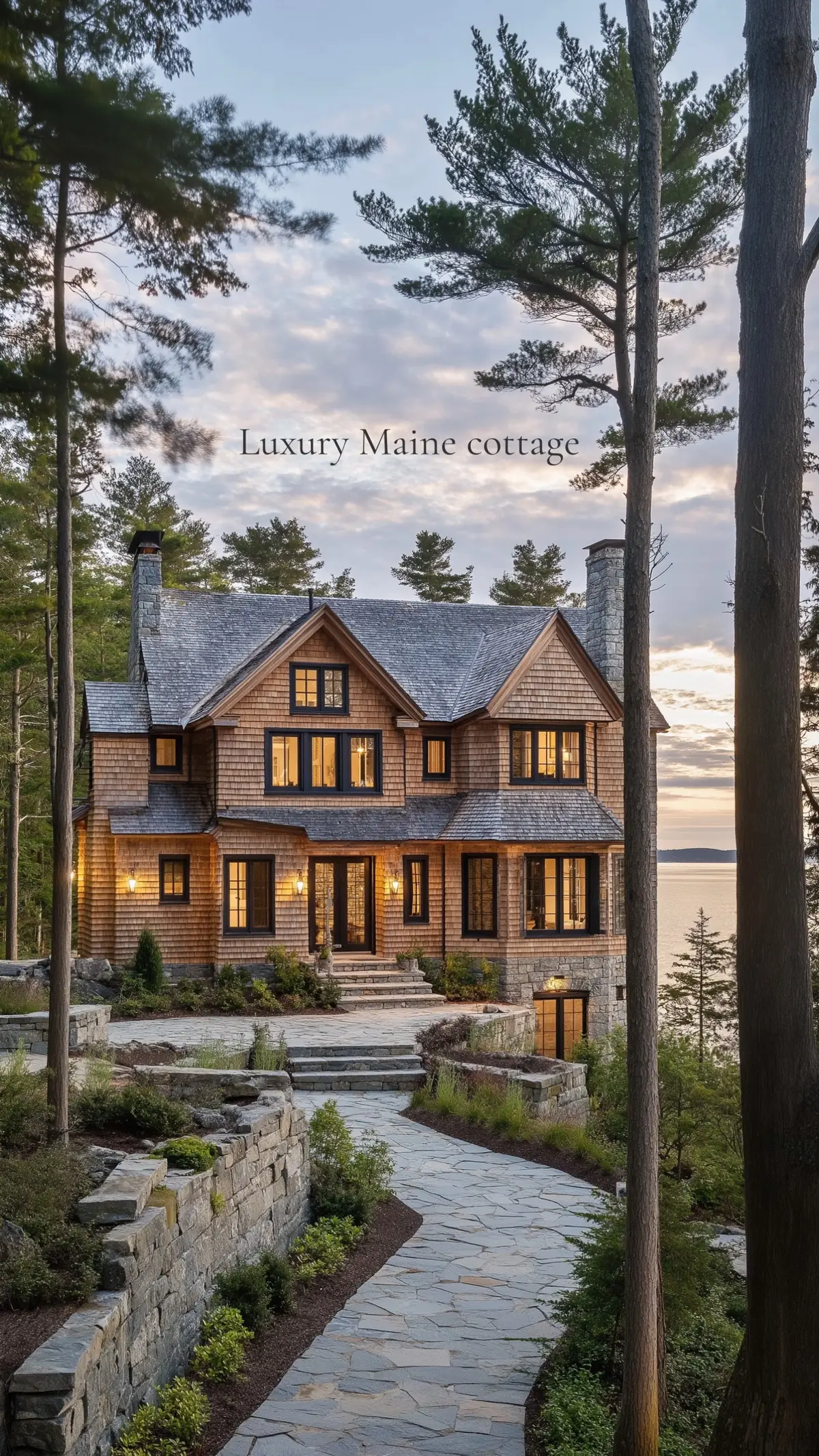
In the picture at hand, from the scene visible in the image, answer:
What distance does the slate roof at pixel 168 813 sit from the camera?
21578 millimetres

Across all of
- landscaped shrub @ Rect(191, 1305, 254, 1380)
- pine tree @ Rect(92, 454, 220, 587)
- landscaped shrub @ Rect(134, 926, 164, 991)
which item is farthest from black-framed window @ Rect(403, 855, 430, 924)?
pine tree @ Rect(92, 454, 220, 587)

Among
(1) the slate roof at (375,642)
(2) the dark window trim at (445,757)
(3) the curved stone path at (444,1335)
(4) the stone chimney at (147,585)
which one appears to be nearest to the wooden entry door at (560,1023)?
(2) the dark window trim at (445,757)

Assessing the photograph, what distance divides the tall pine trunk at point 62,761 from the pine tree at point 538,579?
112ft

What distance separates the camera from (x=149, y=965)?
2066cm

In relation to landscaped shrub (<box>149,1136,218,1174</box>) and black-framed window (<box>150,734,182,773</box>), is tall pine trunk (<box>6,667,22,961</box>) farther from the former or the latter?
landscaped shrub (<box>149,1136,218,1174</box>)

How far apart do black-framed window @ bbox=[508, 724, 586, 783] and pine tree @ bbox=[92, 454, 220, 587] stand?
17.8m

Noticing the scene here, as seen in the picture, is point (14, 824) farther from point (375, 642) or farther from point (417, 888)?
point (417, 888)

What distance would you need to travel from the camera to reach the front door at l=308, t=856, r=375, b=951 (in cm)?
2281

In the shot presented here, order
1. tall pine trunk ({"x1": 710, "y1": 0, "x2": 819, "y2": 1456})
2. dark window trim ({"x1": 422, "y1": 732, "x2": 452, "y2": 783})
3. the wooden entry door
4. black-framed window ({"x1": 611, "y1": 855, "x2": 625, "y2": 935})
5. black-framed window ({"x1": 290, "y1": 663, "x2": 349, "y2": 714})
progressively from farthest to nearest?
dark window trim ({"x1": 422, "y1": 732, "x2": 452, "y2": 783}) → black-framed window ({"x1": 611, "y1": 855, "x2": 625, "y2": 935}) → black-framed window ({"x1": 290, "y1": 663, "x2": 349, "y2": 714}) → the wooden entry door → tall pine trunk ({"x1": 710, "y1": 0, "x2": 819, "y2": 1456})

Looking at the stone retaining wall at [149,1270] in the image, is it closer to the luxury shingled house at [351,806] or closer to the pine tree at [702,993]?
the luxury shingled house at [351,806]

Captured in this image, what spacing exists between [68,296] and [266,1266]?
282 inches

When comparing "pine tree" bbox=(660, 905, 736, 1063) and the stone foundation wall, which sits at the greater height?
the stone foundation wall

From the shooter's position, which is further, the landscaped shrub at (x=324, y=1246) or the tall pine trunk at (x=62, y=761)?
the landscaped shrub at (x=324, y=1246)

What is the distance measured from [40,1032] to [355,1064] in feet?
13.8
